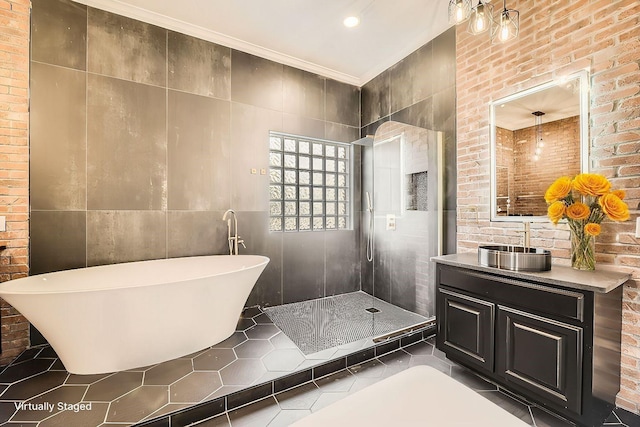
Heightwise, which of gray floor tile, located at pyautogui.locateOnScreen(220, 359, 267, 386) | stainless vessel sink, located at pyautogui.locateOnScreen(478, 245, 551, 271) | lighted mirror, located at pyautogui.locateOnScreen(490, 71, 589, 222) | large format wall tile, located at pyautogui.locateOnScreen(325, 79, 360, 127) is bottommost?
gray floor tile, located at pyautogui.locateOnScreen(220, 359, 267, 386)

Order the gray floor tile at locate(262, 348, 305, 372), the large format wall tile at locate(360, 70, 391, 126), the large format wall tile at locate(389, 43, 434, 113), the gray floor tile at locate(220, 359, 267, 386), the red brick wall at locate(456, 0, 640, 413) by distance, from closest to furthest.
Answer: the red brick wall at locate(456, 0, 640, 413) → the gray floor tile at locate(220, 359, 267, 386) → the gray floor tile at locate(262, 348, 305, 372) → the large format wall tile at locate(389, 43, 434, 113) → the large format wall tile at locate(360, 70, 391, 126)

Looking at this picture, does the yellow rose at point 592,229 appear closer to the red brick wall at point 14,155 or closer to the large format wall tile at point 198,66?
the large format wall tile at point 198,66

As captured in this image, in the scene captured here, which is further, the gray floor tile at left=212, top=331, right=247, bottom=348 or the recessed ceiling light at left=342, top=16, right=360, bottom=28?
the recessed ceiling light at left=342, top=16, right=360, bottom=28

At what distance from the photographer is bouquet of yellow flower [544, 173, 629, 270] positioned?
1.64 metres

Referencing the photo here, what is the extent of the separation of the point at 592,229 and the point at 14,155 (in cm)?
410

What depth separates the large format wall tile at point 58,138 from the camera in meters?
2.40

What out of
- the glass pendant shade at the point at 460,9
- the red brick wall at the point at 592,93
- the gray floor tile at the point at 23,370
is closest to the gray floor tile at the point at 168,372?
the gray floor tile at the point at 23,370

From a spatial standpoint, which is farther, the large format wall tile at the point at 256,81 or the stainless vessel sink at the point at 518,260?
the large format wall tile at the point at 256,81

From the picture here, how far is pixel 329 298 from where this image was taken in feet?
12.4

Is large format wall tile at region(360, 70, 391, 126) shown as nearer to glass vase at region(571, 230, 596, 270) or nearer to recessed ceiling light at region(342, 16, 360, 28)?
recessed ceiling light at region(342, 16, 360, 28)

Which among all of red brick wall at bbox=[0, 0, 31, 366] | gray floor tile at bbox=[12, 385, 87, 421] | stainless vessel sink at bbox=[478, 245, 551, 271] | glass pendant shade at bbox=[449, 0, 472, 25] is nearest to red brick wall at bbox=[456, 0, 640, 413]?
→ stainless vessel sink at bbox=[478, 245, 551, 271]

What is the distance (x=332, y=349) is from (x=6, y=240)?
2706mm

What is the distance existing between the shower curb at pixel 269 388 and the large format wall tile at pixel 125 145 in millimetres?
1913

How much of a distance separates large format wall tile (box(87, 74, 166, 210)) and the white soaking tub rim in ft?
1.87
